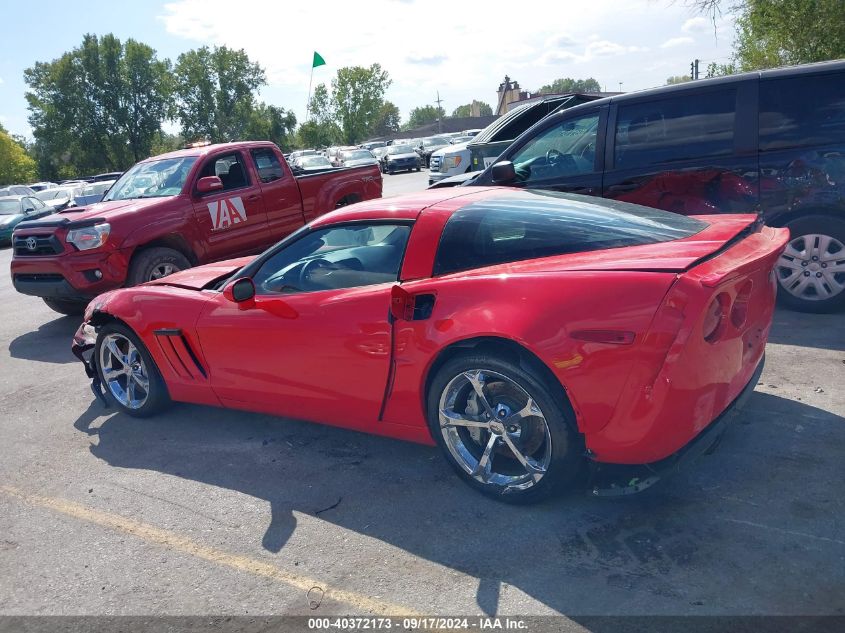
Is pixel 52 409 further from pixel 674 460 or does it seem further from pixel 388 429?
pixel 674 460

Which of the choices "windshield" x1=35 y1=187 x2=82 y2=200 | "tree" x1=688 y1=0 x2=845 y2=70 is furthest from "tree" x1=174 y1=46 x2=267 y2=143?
"tree" x1=688 y1=0 x2=845 y2=70

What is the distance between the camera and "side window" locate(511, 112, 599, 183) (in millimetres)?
6781

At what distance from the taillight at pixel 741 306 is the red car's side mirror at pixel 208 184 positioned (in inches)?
265

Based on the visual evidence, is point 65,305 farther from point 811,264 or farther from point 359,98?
point 359,98

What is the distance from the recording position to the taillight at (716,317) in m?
3.03

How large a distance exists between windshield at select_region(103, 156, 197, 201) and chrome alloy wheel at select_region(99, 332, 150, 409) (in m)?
3.85

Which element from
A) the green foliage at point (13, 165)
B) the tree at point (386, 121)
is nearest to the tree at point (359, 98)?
the tree at point (386, 121)

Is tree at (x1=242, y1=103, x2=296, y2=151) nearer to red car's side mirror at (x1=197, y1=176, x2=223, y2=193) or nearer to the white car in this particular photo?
the white car

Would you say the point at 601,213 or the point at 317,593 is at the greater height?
the point at 601,213

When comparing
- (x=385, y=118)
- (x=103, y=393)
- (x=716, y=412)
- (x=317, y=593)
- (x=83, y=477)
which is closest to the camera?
(x=317, y=593)

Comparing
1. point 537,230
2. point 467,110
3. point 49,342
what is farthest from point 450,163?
point 467,110

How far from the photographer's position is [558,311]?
3.13 metres

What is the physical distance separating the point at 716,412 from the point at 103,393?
4312mm

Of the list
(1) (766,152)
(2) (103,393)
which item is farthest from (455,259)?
(1) (766,152)
